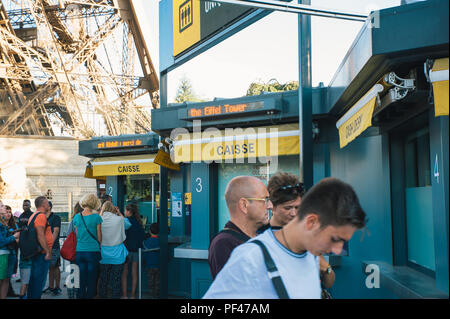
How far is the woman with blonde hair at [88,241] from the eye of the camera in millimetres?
6539

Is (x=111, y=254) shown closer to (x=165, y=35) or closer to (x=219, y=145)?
(x=219, y=145)

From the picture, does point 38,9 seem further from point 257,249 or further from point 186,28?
point 257,249

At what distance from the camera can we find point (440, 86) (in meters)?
3.03

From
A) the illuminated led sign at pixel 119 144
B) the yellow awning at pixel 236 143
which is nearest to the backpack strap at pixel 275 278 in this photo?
the yellow awning at pixel 236 143

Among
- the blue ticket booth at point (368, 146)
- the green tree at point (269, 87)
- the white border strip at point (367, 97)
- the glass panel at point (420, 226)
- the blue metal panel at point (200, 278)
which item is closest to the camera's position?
the blue ticket booth at point (368, 146)

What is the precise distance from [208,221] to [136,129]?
19.9 m

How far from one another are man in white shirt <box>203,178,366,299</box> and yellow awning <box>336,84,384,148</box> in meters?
2.48

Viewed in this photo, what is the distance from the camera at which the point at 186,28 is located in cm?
756

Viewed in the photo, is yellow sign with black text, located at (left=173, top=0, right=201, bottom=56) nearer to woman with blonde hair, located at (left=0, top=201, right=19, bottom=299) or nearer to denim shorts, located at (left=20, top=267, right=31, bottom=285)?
woman with blonde hair, located at (left=0, top=201, right=19, bottom=299)

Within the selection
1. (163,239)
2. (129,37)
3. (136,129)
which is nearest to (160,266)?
(163,239)

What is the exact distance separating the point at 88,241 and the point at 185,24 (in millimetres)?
3996

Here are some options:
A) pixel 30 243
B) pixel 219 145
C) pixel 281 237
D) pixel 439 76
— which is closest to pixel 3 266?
pixel 30 243

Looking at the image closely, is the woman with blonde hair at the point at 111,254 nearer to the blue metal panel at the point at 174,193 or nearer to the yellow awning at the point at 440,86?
the blue metal panel at the point at 174,193

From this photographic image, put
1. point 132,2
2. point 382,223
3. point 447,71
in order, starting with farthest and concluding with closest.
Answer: point 132,2 < point 382,223 < point 447,71
